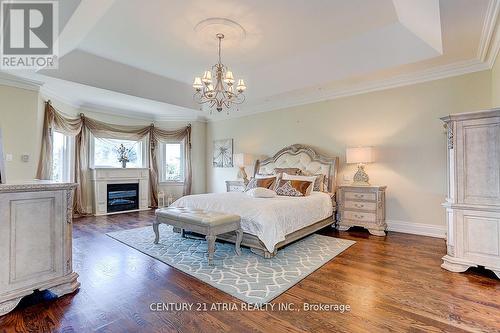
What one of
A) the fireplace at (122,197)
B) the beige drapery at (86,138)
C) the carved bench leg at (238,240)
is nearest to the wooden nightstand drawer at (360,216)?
the carved bench leg at (238,240)

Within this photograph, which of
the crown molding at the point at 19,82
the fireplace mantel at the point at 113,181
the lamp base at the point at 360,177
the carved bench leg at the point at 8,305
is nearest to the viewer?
the carved bench leg at the point at 8,305

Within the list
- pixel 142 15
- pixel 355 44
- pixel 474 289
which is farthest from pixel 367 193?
pixel 142 15

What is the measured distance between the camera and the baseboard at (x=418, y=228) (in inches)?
166

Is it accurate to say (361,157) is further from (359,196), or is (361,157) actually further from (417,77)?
(417,77)

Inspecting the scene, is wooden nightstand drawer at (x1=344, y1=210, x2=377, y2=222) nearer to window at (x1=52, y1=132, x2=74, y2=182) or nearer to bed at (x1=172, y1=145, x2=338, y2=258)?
bed at (x1=172, y1=145, x2=338, y2=258)

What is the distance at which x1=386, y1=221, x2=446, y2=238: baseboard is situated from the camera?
13.9 ft

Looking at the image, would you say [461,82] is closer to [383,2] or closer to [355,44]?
[355,44]

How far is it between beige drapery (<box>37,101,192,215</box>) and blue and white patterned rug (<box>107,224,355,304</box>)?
2456 millimetres

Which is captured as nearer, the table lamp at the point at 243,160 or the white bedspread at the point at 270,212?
the white bedspread at the point at 270,212

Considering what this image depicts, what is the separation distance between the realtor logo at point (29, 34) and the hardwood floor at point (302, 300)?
3.02 metres

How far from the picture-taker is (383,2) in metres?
2.99

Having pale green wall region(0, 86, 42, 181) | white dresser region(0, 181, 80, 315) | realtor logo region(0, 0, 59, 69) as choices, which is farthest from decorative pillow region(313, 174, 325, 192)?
pale green wall region(0, 86, 42, 181)

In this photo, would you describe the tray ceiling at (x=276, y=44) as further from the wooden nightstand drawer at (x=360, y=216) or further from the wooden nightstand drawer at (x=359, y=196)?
the wooden nightstand drawer at (x=360, y=216)

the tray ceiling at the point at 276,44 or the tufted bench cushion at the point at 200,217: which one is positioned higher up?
the tray ceiling at the point at 276,44
